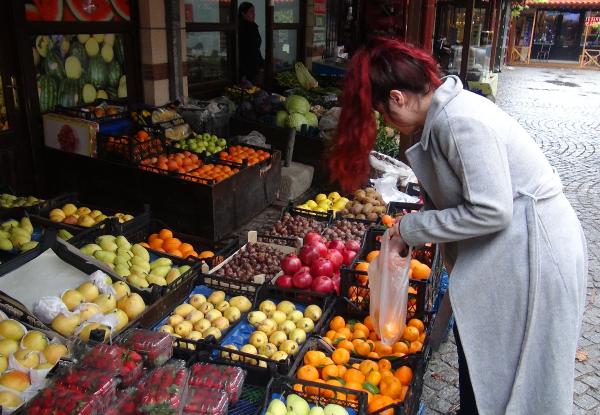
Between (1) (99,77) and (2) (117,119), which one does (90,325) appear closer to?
(2) (117,119)

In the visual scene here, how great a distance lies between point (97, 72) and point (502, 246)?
17.3ft

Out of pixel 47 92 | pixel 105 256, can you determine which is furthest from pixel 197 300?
pixel 47 92

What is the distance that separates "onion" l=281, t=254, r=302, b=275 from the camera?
12.2 ft

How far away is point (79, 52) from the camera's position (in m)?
5.86

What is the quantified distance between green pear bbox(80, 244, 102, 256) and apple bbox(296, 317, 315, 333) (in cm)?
152

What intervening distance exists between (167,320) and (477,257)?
1.91 metres

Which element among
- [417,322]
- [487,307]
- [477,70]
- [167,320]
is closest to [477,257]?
[487,307]

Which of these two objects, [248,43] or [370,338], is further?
[248,43]

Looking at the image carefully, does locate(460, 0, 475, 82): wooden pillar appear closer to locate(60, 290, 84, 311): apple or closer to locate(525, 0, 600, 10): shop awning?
locate(60, 290, 84, 311): apple

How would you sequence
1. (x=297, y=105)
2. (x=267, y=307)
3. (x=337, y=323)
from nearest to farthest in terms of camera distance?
(x=337, y=323) < (x=267, y=307) < (x=297, y=105)

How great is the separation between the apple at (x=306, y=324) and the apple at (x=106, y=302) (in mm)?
1052

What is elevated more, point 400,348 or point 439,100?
point 439,100

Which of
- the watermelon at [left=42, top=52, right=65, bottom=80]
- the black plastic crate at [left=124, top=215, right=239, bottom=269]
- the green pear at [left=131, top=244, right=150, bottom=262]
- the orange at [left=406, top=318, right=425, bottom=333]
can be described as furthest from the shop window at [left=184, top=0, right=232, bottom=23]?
the orange at [left=406, top=318, right=425, bottom=333]

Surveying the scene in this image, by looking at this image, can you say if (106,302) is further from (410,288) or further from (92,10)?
(92,10)
